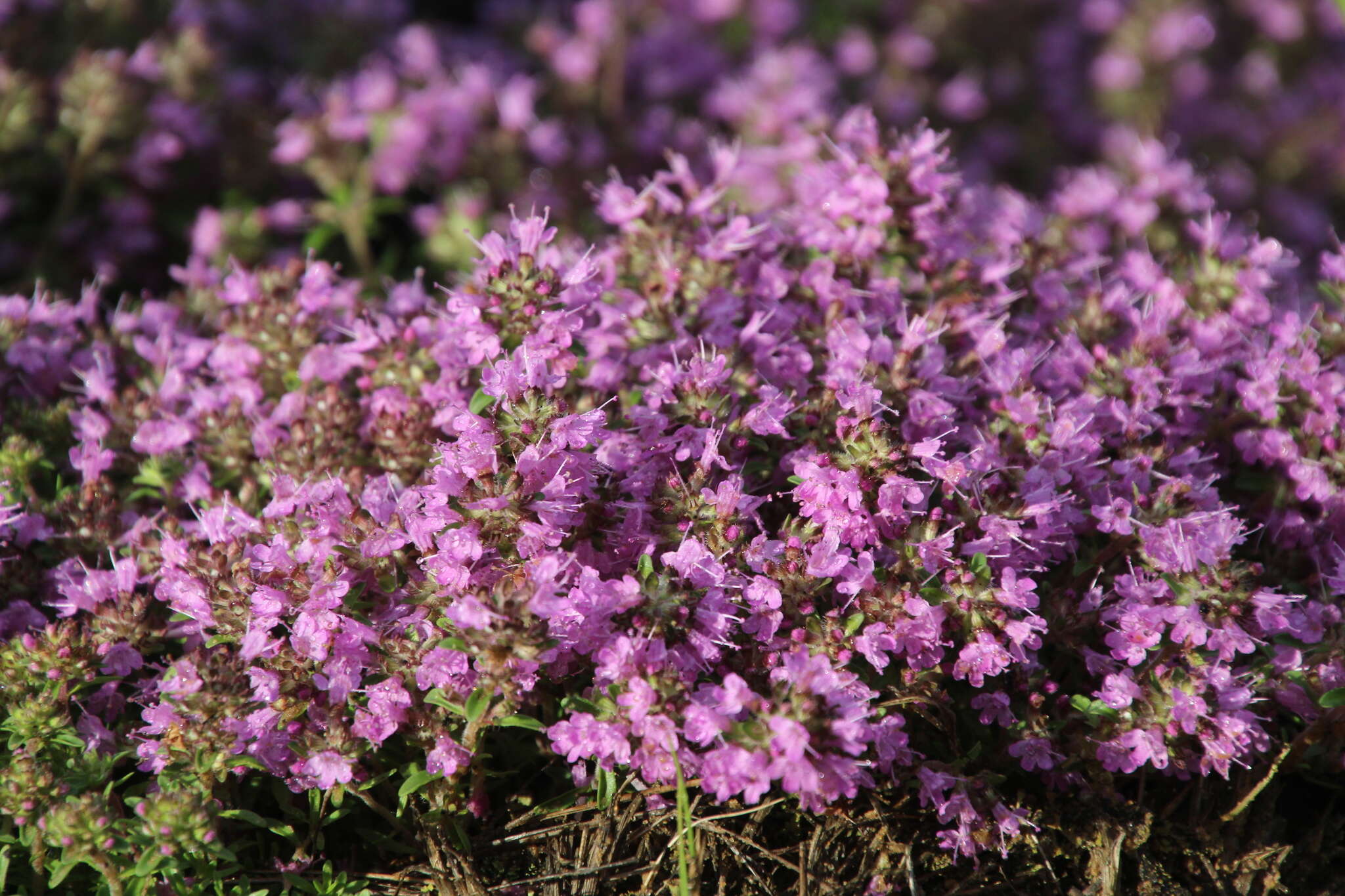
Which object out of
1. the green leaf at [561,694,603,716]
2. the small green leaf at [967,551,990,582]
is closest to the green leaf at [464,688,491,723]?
the green leaf at [561,694,603,716]

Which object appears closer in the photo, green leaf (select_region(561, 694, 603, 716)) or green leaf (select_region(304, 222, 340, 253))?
green leaf (select_region(561, 694, 603, 716))

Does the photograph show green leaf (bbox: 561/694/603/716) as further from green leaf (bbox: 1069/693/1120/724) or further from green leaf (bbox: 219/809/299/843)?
green leaf (bbox: 1069/693/1120/724)

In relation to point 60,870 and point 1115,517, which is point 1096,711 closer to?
point 1115,517

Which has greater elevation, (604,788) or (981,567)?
(981,567)

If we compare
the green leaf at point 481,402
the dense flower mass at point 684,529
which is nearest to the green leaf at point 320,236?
the dense flower mass at point 684,529

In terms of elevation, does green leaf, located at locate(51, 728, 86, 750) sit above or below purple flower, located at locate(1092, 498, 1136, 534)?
above

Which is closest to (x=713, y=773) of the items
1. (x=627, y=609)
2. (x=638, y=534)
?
(x=627, y=609)

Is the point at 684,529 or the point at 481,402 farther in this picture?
the point at 481,402

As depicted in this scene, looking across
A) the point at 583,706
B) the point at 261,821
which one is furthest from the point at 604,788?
the point at 261,821

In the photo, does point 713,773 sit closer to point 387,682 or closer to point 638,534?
point 638,534
